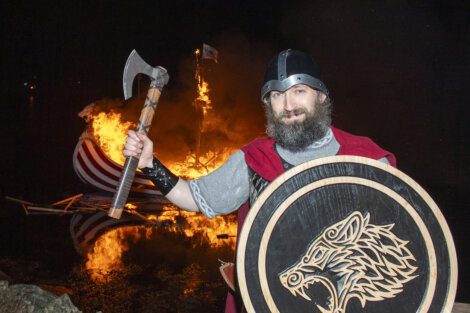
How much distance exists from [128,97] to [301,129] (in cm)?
95

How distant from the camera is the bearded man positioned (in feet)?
6.52

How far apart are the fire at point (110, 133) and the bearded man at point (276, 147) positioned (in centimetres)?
1119

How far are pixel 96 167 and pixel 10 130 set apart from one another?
2227 centimetres

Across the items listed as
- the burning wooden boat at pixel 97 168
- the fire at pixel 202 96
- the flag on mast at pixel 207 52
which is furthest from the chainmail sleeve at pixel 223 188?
the fire at pixel 202 96

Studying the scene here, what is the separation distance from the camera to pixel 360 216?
1.58 m

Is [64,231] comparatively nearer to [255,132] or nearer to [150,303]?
[150,303]

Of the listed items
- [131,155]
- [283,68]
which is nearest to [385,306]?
[283,68]

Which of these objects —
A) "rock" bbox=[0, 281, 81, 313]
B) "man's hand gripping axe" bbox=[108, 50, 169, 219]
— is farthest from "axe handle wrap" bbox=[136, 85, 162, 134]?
"rock" bbox=[0, 281, 81, 313]

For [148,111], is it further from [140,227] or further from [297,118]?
[140,227]

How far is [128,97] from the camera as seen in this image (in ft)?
7.18

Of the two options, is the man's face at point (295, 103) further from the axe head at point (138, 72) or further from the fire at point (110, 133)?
the fire at point (110, 133)

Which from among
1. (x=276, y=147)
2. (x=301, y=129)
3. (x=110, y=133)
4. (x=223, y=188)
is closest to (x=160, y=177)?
(x=223, y=188)

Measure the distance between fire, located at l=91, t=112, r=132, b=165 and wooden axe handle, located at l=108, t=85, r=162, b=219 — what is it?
1116 cm

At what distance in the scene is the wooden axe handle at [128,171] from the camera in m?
2.05
